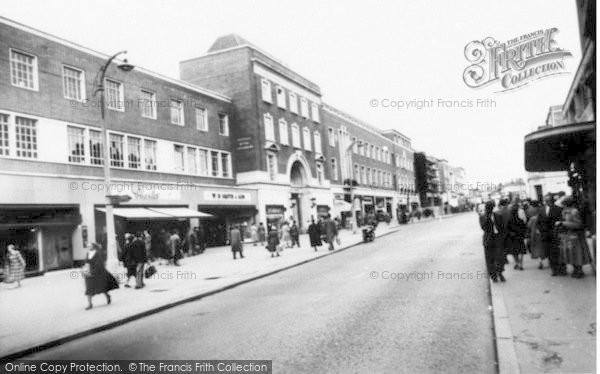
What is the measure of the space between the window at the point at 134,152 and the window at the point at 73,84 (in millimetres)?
3577

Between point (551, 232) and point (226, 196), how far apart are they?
23.3m

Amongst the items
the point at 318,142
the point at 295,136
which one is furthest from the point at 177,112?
the point at 318,142

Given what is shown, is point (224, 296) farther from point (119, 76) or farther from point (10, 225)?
point (119, 76)

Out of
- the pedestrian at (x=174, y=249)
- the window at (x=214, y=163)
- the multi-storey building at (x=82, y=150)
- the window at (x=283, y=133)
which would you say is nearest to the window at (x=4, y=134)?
the multi-storey building at (x=82, y=150)

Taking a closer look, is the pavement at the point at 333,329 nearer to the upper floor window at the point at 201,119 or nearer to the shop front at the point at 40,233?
the shop front at the point at 40,233

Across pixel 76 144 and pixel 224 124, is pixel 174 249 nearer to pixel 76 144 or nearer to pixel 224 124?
pixel 76 144

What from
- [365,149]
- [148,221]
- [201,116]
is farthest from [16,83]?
[365,149]

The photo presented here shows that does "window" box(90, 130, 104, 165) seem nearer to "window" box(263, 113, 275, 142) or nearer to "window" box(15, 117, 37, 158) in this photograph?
"window" box(15, 117, 37, 158)

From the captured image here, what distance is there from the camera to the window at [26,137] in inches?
752

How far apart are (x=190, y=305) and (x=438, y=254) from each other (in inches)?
387

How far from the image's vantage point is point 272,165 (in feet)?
120

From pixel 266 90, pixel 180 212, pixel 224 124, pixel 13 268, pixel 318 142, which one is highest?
pixel 266 90

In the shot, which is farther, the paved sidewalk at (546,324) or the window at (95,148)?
the window at (95,148)

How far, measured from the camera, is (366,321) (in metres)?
7.57
